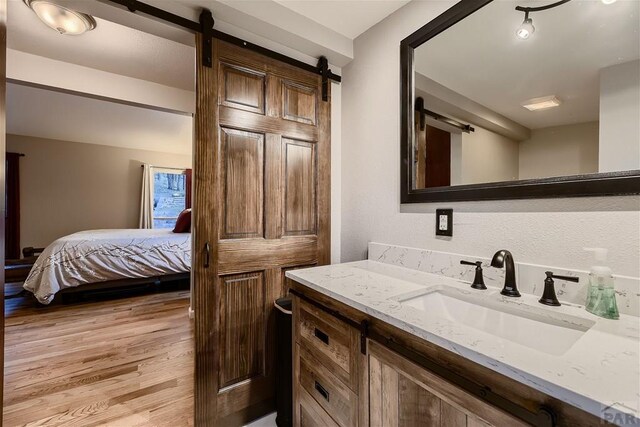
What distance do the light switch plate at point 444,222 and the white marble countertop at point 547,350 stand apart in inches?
10.3

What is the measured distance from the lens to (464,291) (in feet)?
3.48

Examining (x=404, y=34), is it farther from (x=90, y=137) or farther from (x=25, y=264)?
(x=90, y=137)

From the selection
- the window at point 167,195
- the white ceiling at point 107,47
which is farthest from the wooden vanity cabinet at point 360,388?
the window at point 167,195

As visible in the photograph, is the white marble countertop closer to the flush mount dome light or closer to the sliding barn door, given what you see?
the sliding barn door

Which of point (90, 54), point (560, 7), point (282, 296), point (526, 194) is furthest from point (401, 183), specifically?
point (90, 54)

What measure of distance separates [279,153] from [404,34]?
0.96 metres

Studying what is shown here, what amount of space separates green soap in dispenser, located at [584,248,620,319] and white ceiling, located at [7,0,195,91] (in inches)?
104

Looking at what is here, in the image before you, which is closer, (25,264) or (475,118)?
(475,118)

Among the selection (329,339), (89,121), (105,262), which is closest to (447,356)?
(329,339)

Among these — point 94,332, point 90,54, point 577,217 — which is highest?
point 90,54

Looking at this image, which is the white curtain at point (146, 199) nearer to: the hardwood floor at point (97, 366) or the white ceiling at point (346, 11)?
the hardwood floor at point (97, 366)

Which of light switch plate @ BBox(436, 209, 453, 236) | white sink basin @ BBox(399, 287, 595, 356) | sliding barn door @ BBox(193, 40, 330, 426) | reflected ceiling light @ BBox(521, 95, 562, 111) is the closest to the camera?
white sink basin @ BBox(399, 287, 595, 356)

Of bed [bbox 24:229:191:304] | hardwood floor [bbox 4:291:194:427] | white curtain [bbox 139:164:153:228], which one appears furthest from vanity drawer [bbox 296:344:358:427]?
white curtain [bbox 139:164:153:228]

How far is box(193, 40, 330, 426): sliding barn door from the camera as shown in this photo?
1.41 m
